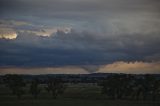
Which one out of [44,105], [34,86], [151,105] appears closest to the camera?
[44,105]

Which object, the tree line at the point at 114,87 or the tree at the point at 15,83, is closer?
the tree at the point at 15,83

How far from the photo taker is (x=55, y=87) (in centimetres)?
13188

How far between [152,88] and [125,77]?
14.9m

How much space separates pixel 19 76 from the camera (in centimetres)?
12631

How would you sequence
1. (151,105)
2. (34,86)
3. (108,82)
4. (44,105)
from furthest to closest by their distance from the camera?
(108,82)
(34,86)
(151,105)
(44,105)

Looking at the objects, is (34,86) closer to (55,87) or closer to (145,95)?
(55,87)

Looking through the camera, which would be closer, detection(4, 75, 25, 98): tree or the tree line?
detection(4, 75, 25, 98): tree

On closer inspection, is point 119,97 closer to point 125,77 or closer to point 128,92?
point 128,92

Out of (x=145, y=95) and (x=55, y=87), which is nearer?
(x=145, y=95)

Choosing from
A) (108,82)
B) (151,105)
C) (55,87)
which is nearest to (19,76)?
(55,87)

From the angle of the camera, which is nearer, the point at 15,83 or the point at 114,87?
the point at 15,83

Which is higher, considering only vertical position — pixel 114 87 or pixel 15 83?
pixel 15 83

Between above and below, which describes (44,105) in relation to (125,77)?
below

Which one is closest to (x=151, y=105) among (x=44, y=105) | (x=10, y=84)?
(x=44, y=105)
